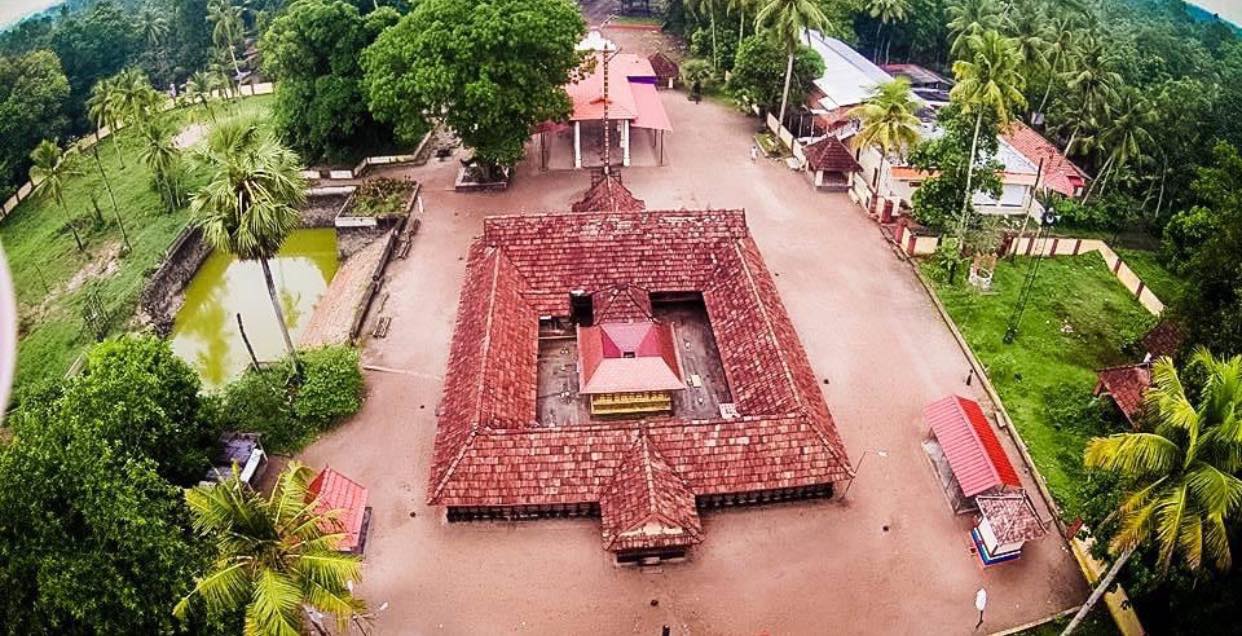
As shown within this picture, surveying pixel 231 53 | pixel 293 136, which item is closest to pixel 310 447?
pixel 293 136

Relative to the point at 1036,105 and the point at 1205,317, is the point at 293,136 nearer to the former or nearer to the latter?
the point at 1205,317

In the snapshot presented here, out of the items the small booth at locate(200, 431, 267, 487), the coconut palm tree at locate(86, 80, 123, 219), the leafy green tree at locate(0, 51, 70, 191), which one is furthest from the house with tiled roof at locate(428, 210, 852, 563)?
the leafy green tree at locate(0, 51, 70, 191)

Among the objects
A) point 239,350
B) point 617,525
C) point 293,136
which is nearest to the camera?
point 617,525

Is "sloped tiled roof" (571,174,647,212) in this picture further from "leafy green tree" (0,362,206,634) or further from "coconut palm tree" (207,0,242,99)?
"coconut palm tree" (207,0,242,99)

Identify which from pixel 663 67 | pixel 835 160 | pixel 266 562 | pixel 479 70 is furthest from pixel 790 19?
pixel 266 562

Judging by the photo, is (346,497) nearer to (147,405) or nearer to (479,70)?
(147,405)

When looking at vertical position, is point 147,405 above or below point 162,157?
above
